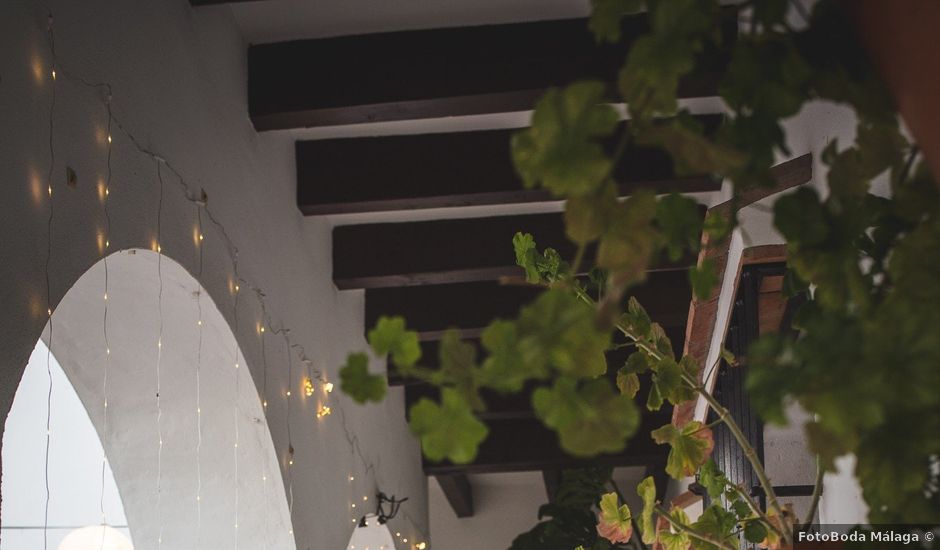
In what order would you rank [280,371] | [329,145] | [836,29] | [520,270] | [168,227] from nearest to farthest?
[836,29]
[168,227]
[280,371]
[329,145]
[520,270]

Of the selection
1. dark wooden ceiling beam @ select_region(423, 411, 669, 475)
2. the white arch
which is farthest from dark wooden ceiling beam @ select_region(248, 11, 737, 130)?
dark wooden ceiling beam @ select_region(423, 411, 669, 475)

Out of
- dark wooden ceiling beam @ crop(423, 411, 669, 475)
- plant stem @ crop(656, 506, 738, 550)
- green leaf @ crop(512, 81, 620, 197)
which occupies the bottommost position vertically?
plant stem @ crop(656, 506, 738, 550)

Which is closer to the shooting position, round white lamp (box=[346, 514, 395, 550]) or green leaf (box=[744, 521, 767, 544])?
green leaf (box=[744, 521, 767, 544])

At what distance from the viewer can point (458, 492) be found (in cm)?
1127

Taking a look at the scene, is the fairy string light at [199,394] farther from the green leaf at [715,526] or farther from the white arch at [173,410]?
the green leaf at [715,526]

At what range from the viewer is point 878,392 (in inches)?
34.4

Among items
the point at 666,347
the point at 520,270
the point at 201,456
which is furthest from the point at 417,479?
the point at 666,347

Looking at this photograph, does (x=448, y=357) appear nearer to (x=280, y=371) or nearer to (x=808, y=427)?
(x=808, y=427)

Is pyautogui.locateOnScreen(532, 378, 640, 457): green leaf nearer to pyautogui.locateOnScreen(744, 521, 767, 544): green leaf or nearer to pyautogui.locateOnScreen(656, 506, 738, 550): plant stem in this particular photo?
pyautogui.locateOnScreen(656, 506, 738, 550): plant stem

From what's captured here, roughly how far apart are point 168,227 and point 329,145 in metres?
1.93

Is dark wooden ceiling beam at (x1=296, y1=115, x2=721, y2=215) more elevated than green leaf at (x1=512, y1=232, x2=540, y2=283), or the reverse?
dark wooden ceiling beam at (x1=296, y1=115, x2=721, y2=215)

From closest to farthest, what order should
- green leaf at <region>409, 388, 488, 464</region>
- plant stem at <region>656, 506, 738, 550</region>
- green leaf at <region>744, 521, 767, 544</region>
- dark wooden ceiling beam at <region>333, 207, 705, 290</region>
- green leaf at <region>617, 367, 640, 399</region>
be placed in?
green leaf at <region>409, 388, 488, 464</region>
plant stem at <region>656, 506, 738, 550</region>
green leaf at <region>744, 521, 767, 544</region>
green leaf at <region>617, 367, 640, 399</region>
dark wooden ceiling beam at <region>333, 207, 705, 290</region>

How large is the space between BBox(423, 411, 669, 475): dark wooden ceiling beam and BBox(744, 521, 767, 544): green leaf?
7.44 m

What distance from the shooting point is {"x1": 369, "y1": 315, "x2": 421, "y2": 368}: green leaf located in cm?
108
